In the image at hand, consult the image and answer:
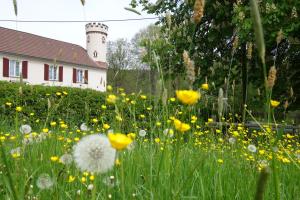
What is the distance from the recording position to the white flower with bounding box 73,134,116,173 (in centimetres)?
85

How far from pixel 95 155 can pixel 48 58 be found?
28.5 meters

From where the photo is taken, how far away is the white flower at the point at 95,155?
2.80 ft

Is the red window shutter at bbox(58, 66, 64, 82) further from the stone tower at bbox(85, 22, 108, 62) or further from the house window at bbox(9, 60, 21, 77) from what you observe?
the stone tower at bbox(85, 22, 108, 62)

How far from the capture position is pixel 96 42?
34656mm

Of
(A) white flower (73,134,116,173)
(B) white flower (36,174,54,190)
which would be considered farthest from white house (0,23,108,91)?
(A) white flower (73,134,116,173)

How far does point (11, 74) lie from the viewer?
2500 centimetres

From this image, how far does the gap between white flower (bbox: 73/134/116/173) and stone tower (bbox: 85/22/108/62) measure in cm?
3425

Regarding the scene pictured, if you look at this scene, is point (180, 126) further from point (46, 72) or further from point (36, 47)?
point (36, 47)

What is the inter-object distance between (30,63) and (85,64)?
616 cm

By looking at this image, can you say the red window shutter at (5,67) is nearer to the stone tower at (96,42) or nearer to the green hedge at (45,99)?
the stone tower at (96,42)

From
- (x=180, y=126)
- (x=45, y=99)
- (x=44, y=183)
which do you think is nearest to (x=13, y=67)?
(x=45, y=99)

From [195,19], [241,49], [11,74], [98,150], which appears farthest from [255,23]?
[11,74]

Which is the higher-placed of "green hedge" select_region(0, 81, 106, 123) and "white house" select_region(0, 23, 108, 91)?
"white house" select_region(0, 23, 108, 91)

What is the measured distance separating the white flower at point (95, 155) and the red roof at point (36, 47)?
2409 cm
